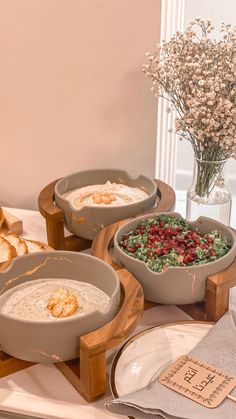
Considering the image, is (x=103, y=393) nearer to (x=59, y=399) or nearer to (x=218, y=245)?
(x=59, y=399)

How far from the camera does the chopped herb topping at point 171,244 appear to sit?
119 cm

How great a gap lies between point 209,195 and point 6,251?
0.46 metres

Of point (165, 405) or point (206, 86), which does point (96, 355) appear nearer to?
point (165, 405)

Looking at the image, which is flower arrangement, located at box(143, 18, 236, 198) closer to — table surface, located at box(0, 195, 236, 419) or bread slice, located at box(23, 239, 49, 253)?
bread slice, located at box(23, 239, 49, 253)

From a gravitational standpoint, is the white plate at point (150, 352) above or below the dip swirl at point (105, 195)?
below

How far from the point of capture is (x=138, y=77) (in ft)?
5.03

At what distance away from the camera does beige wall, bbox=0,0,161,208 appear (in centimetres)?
150

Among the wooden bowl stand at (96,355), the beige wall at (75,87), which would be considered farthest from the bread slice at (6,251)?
the beige wall at (75,87)

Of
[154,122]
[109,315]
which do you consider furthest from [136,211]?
[109,315]

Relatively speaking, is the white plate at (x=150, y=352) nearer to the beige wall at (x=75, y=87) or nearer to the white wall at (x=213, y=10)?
the beige wall at (x=75, y=87)

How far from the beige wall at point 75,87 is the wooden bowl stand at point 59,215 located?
0.61 ft

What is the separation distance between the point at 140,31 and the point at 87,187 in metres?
0.39

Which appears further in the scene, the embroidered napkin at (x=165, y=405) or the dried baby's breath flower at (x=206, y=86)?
the dried baby's breath flower at (x=206, y=86)

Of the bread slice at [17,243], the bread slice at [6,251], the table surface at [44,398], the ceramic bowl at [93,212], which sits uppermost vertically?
the ceramic bowl at [93,212]
